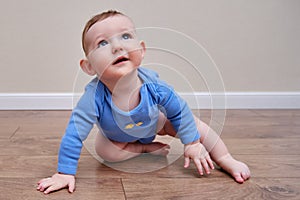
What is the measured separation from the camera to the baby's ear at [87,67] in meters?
0.82

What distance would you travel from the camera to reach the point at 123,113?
855 mm

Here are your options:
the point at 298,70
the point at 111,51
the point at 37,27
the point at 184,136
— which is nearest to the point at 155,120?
the point at 184,136

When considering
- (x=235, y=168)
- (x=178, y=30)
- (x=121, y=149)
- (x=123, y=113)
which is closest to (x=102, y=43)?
(x=123, y=113)

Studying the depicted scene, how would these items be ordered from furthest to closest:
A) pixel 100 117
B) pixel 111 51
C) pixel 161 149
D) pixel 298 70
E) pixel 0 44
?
1. pixel 298 70
2. pixel 0 44
3. pixel 161 149
4. pixel 100 117
5. pixel 111 51

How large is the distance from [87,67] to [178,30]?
0.93 m

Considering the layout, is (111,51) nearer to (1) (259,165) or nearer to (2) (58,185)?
(2) (58,185)

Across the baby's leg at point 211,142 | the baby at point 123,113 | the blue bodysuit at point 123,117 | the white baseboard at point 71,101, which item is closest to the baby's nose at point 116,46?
the baby at point 123,113

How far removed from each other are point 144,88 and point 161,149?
20 cm

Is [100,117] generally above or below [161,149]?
above

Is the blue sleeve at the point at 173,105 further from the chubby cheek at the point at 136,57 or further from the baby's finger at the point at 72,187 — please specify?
the baby's finger at the point at 72,187

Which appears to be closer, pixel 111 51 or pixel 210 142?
pixel 111 51

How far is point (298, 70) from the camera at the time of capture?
5.82ft

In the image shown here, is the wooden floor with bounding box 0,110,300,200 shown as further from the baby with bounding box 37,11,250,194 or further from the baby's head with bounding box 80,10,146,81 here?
the baby's head with bounding box 80,10,146,81

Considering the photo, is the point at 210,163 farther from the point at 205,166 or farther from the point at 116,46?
the point at 116,46
